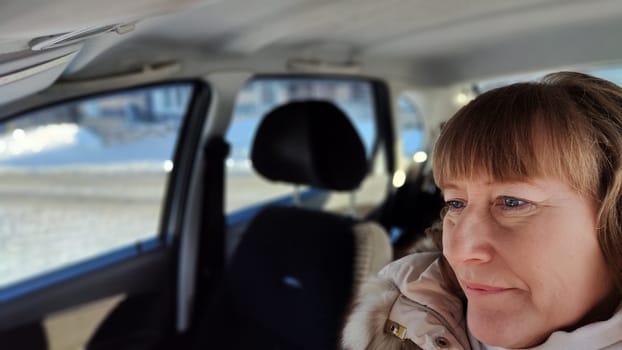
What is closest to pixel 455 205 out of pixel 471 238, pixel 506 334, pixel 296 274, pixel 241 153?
pixel 471 238

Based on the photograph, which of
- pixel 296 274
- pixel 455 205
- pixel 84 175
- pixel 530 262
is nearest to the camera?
pixel 530 262

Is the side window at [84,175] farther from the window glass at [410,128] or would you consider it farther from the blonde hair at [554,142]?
the blonde hair at [554,142]

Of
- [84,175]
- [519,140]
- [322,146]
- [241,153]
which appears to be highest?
[519,140]

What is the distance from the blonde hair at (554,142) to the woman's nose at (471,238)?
0.21 ft

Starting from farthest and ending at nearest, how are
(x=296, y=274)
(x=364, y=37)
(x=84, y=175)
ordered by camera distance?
(x=84, y=175), (x=364, y=37), (x=296, y=274)

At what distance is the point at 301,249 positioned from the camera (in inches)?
80.7

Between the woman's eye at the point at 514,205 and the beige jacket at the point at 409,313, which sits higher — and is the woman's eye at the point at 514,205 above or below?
above

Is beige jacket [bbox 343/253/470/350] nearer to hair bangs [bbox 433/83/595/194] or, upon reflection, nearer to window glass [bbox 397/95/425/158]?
hair bangs [bbox 433/83/595/194]

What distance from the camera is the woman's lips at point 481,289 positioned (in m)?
0.93

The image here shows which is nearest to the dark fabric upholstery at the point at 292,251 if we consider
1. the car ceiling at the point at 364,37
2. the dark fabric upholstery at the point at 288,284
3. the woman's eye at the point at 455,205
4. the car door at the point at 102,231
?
the dark fabric upholstery at the point at 288,284

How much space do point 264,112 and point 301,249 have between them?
2.41 feet

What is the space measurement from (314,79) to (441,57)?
67 cm

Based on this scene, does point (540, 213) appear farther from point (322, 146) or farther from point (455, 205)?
point (322, 146)

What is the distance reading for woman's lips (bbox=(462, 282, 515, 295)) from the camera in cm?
93
